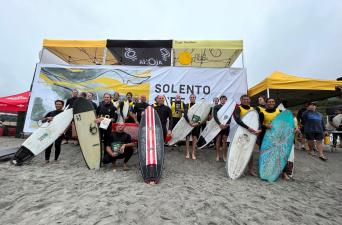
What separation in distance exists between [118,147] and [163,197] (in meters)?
1.91

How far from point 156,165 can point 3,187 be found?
2.27 m

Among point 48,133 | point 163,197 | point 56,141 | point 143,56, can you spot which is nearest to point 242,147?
point 163,197

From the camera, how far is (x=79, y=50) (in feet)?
30.0

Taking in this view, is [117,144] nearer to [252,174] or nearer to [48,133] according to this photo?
[48,133]

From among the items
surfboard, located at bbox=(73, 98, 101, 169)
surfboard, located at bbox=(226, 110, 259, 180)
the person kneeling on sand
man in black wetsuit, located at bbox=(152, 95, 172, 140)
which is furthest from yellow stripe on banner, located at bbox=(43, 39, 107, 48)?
surfboard, located at bbox=(226, 110, 259, 180)

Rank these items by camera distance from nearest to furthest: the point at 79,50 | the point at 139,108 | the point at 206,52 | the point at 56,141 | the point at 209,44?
the point at 56,141, the point at 139,108, the point at 209,44, the point at 206,52, the point at 79,50


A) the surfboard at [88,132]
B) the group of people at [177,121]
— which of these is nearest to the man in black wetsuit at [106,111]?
the group of people at [177,121]

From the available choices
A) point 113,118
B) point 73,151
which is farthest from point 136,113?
point 73,151

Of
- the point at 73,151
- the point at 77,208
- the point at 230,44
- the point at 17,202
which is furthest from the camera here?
the point at 230,44

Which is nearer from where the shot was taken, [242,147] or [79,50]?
[242,147]

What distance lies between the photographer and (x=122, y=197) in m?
2.96

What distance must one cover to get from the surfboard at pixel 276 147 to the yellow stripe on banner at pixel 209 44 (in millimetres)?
3811

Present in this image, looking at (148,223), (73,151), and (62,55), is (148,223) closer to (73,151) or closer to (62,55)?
(73,151)

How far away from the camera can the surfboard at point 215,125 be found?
18.4 feet
